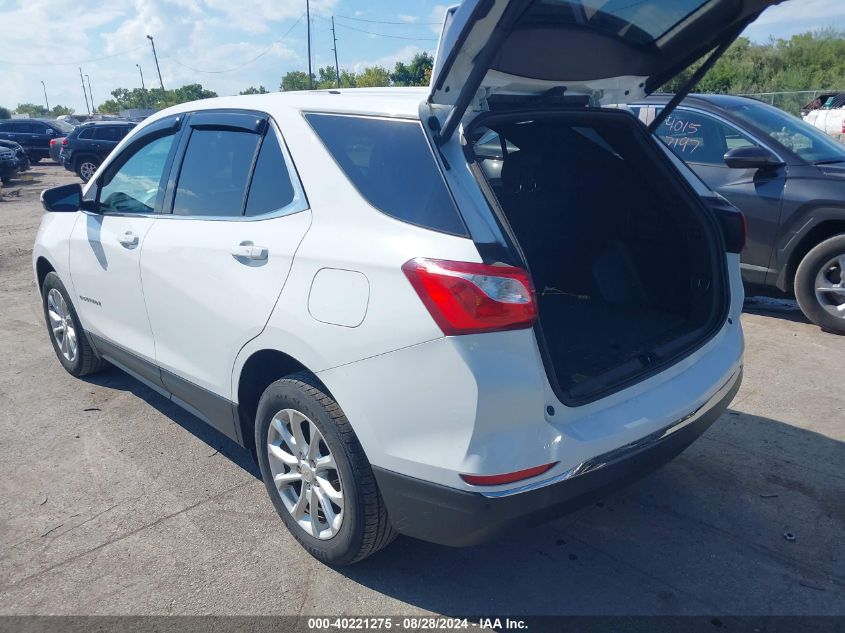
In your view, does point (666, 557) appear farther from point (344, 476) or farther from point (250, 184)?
point (250, 184)

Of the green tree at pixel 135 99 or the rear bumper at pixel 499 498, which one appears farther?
the green tree at pixel 135 99

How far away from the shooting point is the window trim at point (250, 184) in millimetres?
2748

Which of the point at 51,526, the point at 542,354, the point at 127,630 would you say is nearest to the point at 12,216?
the point at 51,526

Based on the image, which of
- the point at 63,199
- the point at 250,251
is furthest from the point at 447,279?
the point at 63,199

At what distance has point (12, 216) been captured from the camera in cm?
1413

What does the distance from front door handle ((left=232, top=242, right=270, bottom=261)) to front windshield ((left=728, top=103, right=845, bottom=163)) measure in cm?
486

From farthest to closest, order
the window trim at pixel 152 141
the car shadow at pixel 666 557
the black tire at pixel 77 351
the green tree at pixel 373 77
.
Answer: the green tree at pixel 373 77, the black tire at pixel 77 351, the window trim at pixel 152 141, the car shadow at pixel 666 557

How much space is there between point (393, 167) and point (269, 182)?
0.74 metres

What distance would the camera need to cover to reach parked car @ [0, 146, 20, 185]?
2017 centimetres

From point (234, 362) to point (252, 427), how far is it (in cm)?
34

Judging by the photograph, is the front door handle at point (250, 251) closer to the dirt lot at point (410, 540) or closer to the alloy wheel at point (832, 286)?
the dirt lot at point (410, 540)

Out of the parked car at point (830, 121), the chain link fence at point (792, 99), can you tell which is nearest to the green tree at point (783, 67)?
the chain link fence at point (792, 99)

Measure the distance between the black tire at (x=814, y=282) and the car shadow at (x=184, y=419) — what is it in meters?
4.55

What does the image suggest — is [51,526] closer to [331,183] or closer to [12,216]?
[331,183]
